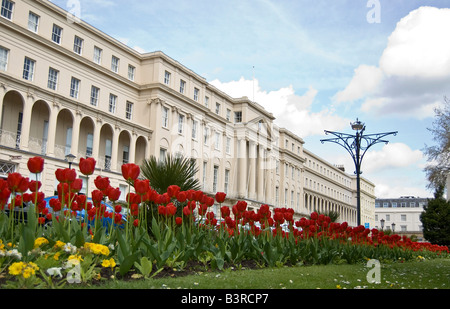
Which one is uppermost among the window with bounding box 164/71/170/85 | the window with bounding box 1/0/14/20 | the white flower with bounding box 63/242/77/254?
the window with bounding box 164/71/170/85

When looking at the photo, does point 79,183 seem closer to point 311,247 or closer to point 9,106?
point 311,247

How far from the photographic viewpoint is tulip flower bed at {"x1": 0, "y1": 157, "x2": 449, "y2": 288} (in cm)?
435

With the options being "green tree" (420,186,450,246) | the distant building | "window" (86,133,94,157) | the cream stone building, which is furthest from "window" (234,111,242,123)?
the distant building

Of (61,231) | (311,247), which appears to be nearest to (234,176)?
(311,247)

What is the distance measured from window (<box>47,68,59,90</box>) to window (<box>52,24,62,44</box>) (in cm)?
222

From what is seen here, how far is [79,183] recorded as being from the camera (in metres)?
5.51

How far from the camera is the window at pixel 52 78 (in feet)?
102

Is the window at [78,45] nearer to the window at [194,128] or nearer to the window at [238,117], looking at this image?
the window at [194,128]

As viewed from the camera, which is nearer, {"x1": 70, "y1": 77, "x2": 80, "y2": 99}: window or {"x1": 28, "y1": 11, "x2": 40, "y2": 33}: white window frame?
{"x1": 28, "y1": 11, "x2": 40, "y2": 33}: white window frame

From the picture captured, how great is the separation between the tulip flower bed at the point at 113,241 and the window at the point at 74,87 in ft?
90.3

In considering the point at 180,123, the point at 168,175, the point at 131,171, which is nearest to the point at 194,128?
the point at 180,123

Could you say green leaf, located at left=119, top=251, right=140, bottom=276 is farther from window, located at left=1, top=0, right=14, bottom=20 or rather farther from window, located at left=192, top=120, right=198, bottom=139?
window, located at left=192, top=120, right=198, bottom=139

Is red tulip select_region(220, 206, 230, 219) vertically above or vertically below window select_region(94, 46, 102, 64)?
below
